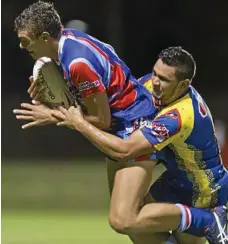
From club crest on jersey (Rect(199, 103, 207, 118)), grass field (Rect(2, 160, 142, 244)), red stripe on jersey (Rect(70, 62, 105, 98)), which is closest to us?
red stripe on jersey (Rect(70, 62, 105, 98))

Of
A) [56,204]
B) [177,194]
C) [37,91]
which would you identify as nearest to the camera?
[37,91]

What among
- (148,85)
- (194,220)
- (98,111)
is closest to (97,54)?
(98,111)

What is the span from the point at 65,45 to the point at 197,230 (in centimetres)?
114

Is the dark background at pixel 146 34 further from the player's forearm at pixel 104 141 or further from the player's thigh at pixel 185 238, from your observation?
the player's forearm at pixel 104 141

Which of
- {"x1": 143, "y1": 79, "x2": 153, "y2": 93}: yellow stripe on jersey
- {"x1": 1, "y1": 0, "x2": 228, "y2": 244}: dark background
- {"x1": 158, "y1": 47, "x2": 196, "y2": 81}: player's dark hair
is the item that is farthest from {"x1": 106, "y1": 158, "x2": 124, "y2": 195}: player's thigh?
{"x1": 1, "y1": 0, "x2": 228, "y2": 244}: dark background

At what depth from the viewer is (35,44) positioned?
4.34 m

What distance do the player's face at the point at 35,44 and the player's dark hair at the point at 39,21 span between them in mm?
19

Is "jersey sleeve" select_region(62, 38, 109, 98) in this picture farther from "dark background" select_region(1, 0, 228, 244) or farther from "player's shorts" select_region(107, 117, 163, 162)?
"dark background" select_region(1, 0, 228, 244)

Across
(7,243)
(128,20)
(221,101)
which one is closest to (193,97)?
(7,243)

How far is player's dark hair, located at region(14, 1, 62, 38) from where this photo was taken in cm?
430

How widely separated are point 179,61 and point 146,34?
7.27 metres

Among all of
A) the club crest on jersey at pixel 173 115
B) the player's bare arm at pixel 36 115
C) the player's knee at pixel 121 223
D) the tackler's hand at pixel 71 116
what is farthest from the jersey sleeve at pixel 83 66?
the player's knee at pixel 121 223

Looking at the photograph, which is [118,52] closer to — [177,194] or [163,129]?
[177,194]

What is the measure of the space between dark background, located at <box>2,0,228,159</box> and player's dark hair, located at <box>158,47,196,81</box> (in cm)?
647
